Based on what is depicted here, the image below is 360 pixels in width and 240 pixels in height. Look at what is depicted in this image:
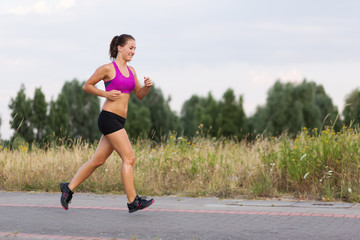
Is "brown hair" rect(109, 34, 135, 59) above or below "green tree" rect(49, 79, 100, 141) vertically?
below

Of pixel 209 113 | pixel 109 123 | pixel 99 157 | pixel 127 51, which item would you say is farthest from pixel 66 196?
pixel 209 113

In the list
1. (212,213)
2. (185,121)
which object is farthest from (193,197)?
(185,121)

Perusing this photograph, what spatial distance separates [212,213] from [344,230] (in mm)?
1907

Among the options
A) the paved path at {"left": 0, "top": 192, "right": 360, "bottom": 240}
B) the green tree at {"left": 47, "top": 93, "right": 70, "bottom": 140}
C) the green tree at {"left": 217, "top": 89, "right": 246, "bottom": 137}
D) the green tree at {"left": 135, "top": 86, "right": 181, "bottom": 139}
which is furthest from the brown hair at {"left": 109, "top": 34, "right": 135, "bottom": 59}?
the green tree at {"left": 135, "top": 86, "right": 181, "bottom": 139}

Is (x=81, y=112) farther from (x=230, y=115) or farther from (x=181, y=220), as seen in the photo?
(x=181, y=220)

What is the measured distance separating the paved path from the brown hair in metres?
2.20

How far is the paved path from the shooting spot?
19.7ft

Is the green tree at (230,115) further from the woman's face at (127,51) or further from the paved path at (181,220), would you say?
the woman's face at (127,51)

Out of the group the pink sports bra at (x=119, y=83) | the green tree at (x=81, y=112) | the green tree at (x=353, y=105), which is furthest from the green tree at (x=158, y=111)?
the pink sports bra at (x=119, y=83)

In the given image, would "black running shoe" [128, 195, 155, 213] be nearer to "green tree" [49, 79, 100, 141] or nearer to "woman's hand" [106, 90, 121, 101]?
"woman's hand" [106, 90, 121, 101]

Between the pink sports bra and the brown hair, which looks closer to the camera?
the pink sports bra

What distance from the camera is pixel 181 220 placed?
6883 mm

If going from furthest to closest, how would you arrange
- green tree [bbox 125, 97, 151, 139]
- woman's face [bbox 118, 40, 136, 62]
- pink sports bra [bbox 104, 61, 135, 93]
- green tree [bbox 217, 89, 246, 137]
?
green tree [bbox 217, 89, 246, 137] < green tree [bbox 125, 97, 151, 139] < woman's face [bbox 118, 40, 136, 62] < pink sports bra [bbox 104, 61, 135, 93]

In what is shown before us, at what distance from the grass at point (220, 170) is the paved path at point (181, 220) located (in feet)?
2.46
